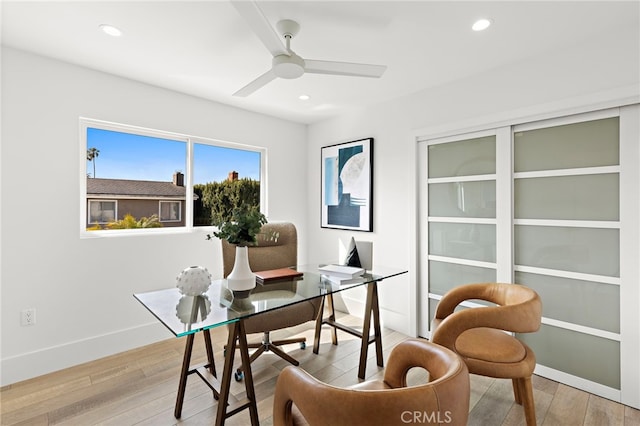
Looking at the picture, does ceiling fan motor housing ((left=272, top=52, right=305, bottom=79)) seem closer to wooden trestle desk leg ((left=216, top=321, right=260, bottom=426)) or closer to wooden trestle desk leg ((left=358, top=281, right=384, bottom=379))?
wooden trestle desk leg ((left=216, top=321, right=260, bottom=426))

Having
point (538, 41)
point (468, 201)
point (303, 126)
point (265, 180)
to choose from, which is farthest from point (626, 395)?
point (303, 126)

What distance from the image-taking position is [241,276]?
6.53 feet

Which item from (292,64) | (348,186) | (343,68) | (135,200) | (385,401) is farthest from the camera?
(348,186)

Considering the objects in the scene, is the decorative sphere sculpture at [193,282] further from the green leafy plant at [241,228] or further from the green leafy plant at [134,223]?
the green leafy plant at [134,223]

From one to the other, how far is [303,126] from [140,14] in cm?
253

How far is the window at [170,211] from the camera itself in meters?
3.11

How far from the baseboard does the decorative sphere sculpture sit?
149 centimetres

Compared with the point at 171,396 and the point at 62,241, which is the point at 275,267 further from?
the point at 62,241

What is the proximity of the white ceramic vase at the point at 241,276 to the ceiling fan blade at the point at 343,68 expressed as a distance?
1.20 meters

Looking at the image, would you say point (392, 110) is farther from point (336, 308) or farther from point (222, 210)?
point (336, 308)

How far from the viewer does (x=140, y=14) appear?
1.83m

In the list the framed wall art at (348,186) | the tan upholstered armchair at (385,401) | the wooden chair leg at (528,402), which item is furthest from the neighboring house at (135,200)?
the wooden chair leg at (528,402)

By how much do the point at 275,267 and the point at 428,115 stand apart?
6.58 ft

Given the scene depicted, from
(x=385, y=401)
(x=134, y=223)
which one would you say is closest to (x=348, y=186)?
(x=134, y=223)
